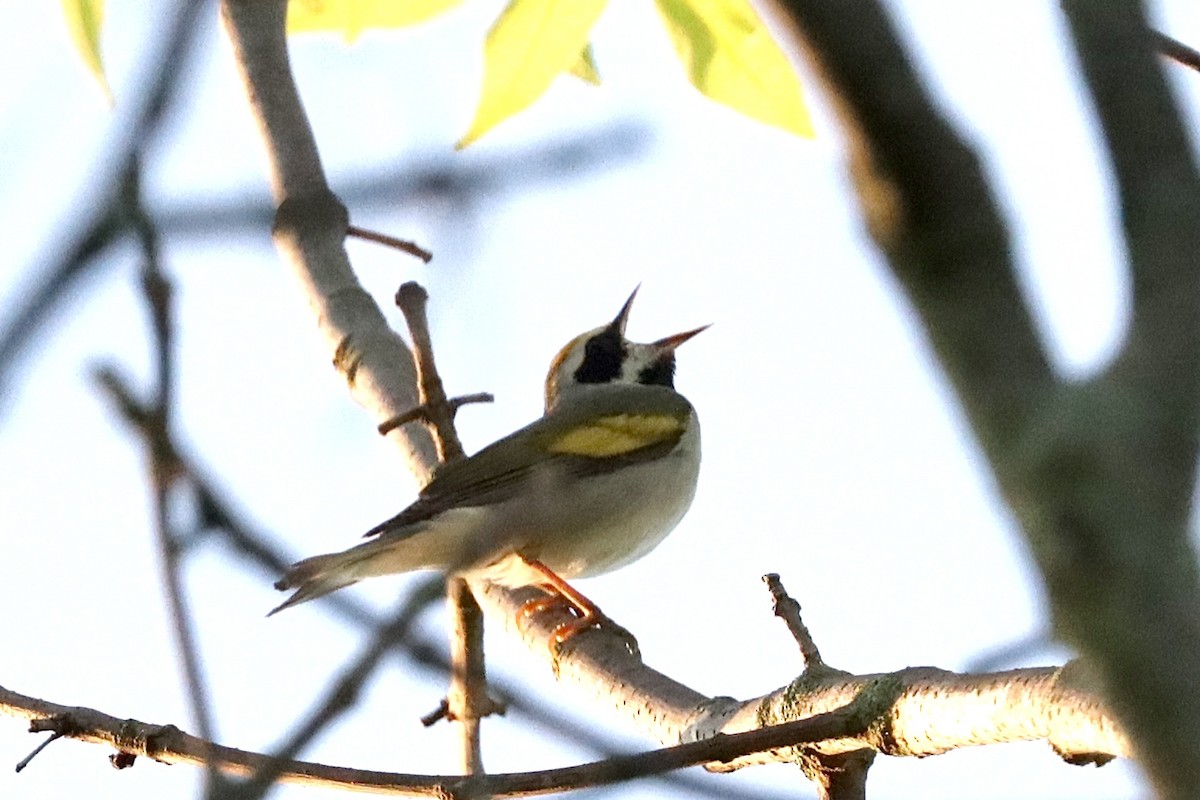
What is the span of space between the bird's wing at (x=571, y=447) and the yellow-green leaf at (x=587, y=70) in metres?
1.48

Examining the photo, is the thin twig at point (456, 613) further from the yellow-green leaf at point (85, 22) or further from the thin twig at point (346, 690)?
the yellow-green leaf at point (85, 22)

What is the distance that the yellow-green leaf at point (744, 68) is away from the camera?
2930 mm

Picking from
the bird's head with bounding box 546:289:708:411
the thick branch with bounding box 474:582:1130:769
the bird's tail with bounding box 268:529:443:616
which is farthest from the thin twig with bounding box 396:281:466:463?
the bird's head with bounding box 546:289:708:411

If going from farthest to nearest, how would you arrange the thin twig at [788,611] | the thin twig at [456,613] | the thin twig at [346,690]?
the thin twig at [788,611] → the thin twig at [456,613] → the thin twig at [346,690]

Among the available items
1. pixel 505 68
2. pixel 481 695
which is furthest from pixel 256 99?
pixel 481 695

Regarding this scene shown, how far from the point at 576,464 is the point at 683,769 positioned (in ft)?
14.3

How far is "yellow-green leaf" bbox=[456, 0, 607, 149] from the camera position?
275 cm

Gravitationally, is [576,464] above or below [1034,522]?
above

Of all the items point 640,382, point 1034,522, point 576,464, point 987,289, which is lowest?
point 1034,522

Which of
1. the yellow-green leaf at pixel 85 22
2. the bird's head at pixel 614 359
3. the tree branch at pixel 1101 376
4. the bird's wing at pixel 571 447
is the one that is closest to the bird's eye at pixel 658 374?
the bird's head at pixel 614 359

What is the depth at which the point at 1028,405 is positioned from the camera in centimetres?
90

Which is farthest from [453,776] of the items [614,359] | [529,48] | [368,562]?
[614,359]

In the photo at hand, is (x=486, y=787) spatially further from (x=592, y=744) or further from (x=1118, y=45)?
(x=1118, y=45)

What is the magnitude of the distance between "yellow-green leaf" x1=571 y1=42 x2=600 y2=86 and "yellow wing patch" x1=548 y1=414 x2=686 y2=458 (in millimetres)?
2951
